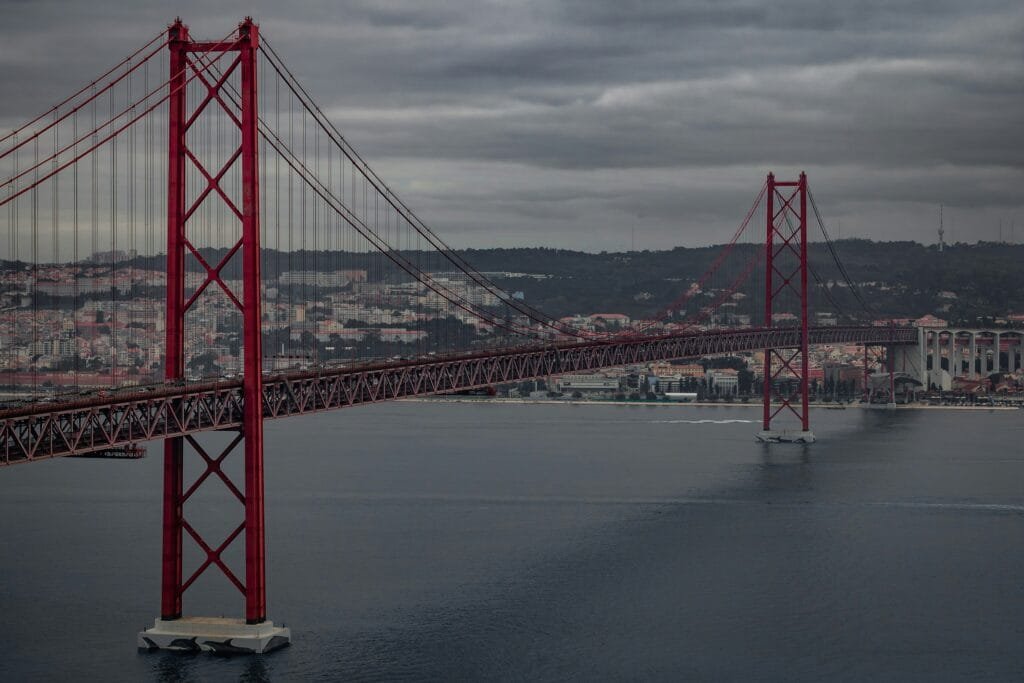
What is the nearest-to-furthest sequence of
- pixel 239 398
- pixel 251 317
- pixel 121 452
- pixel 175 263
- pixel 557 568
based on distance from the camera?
pixel 121 452 < pixel 251 317 < pixel 175 263 < pixel 239 398 < pixel 557 568

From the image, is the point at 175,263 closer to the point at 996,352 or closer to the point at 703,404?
the point at 703,404

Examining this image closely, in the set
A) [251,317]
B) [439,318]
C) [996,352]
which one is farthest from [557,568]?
[996,352]

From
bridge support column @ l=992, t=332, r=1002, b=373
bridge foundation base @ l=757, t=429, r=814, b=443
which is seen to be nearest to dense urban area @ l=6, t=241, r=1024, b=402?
bridge support column @ l=992, t=332, r=1002, b=373

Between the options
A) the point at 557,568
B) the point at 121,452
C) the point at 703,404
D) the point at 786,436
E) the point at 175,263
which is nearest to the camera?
the point at 121,452

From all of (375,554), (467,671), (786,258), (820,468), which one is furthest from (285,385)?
(786,258)

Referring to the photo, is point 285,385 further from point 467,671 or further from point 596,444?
point 596,444

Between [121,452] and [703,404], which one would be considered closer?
[121,452]
